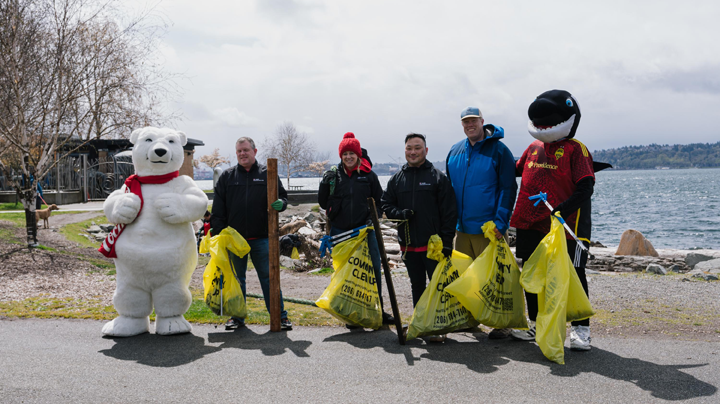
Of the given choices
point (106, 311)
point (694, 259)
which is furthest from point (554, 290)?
point (694, 259)

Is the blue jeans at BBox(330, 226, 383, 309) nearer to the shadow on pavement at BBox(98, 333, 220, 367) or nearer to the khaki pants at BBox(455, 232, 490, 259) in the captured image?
the khaki pants at BBox(455, 232, 490, 259)

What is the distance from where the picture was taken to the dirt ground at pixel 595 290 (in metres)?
4.81

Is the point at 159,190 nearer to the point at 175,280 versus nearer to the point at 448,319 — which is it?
the point at 175,280

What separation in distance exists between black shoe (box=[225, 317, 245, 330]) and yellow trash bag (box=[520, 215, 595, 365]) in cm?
274

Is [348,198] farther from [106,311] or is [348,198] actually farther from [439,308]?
[106,311]

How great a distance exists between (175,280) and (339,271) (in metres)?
1.56

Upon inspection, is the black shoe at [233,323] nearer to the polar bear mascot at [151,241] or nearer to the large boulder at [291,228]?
the polar bear mascot at [151,241]

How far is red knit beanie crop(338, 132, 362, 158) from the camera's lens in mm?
4934

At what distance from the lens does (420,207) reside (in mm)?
4570

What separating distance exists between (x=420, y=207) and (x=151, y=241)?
98.7 inches

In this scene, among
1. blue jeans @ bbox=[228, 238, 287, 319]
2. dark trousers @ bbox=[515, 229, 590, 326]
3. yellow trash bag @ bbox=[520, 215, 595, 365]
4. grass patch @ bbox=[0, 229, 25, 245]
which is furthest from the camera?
grass patch @ bbox=[0, 229, 25, 245]

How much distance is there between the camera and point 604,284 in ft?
23.6

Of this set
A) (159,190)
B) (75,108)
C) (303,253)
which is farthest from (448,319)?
(75,108)

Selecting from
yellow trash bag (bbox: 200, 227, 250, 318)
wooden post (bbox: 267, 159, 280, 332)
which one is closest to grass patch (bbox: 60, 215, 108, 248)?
yellow trash bag (bbox: 200, 227, 250, 318)
